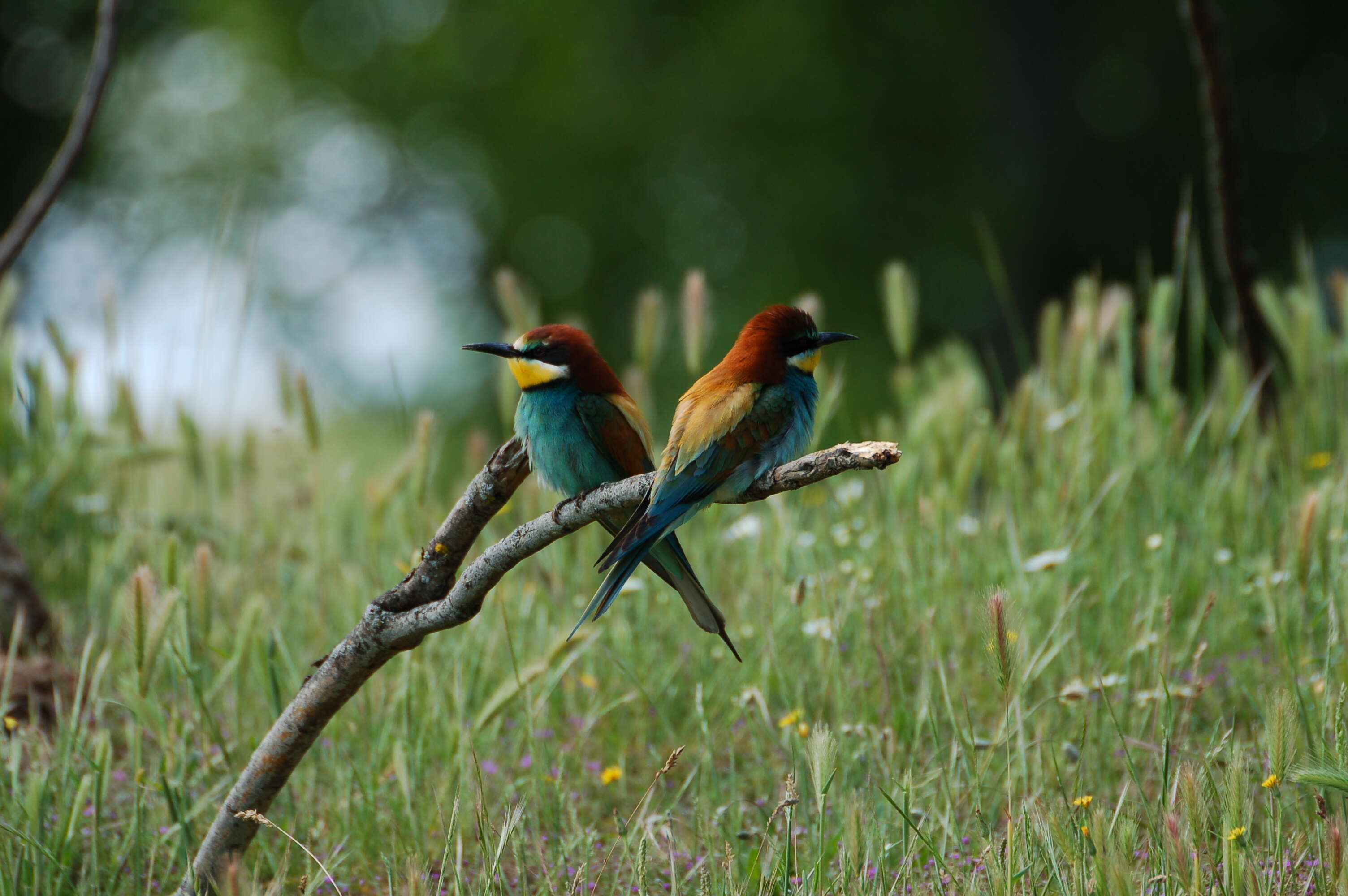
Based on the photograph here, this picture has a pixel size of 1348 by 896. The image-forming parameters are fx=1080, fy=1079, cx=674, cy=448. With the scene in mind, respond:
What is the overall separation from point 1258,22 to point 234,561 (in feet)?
30.1

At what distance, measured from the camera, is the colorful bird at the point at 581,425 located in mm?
1663

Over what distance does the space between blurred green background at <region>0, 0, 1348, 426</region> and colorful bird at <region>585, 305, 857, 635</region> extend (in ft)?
19.2

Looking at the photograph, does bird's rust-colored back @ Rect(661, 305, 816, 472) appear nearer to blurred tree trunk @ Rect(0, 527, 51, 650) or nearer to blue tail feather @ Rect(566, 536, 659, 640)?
blue tail feather @ Rect(566, 536, 659, 640)

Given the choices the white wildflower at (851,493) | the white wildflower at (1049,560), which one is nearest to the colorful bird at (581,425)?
the white wildflower at (1049,560)

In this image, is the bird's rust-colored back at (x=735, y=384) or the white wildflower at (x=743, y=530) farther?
the white wildflower at (x=743, y=530)

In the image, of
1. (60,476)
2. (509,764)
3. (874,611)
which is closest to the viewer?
(509,764)

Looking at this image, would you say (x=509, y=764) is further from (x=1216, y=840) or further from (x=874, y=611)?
(x=1216, y=840)

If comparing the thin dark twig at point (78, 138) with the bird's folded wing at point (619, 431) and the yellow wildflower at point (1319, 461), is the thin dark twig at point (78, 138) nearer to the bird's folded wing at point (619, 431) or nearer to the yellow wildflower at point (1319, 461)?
the bird's folded wing at point (619, 431)

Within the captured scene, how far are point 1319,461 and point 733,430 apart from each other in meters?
2.71

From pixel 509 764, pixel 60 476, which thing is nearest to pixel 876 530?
pixel 509 764

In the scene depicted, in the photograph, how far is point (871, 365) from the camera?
29.8 feet

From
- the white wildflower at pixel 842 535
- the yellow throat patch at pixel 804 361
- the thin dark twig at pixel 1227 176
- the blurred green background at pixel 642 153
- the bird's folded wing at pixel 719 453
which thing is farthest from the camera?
the blurred green background at pixel 642 153

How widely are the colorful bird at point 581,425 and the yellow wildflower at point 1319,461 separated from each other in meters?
2.49

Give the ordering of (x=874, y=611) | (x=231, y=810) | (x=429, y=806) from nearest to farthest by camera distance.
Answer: (x=231, y=810) → (x=429, y=806) → (x=874, y=611)
